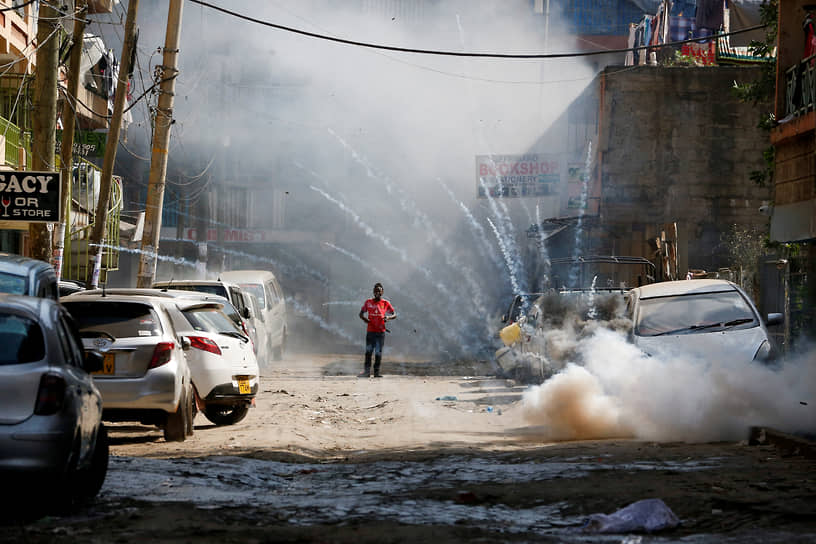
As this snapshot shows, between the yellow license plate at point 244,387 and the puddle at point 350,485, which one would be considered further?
the yellow license plate at point 244,387

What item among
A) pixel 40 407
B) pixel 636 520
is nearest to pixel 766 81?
pixel 636 520

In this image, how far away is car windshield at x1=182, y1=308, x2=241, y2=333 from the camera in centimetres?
1241

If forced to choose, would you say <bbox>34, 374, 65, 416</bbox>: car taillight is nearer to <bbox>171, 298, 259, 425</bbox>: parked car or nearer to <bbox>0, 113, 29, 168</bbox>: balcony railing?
<bbox>171, 298, 259, 425</bbox>: parked car

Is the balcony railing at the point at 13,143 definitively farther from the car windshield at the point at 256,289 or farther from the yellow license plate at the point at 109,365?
the yellow license plate at the point at 109,365

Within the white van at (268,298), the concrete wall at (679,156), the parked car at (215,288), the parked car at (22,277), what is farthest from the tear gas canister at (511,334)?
the concrete wall at (679,156)

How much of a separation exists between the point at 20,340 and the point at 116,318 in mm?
4590

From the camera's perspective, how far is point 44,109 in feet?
47.1

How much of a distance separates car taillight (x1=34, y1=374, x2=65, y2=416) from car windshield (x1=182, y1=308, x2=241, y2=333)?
20.1 ft

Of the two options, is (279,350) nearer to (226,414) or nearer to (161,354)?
(226,414)

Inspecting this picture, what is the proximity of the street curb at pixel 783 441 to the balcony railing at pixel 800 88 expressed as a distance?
6253mm

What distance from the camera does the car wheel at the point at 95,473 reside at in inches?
269

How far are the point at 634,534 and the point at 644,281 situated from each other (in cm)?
1912

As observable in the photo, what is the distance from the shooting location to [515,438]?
11.8 meters

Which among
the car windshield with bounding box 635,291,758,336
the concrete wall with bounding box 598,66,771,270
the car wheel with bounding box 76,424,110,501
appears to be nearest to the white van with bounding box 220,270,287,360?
the concrete wall with bounding box 598,66,771,270
